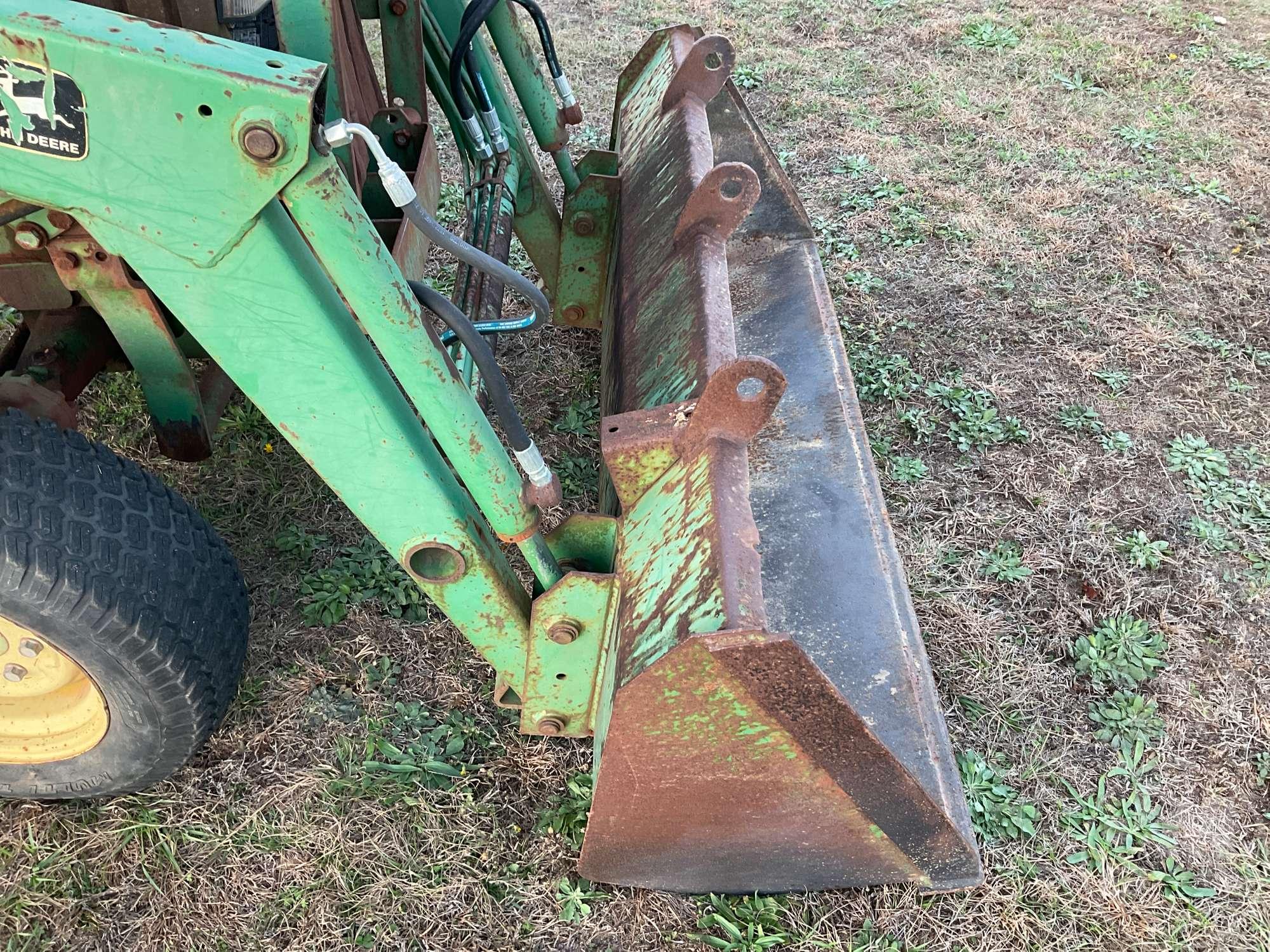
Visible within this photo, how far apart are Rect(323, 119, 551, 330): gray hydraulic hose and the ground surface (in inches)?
47.9

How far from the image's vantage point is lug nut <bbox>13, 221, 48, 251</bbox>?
5.52 ft

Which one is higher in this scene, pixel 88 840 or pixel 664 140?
pixel 664 140

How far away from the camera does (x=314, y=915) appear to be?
1868mm

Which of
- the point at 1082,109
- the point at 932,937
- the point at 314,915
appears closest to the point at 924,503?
the point at 932,937

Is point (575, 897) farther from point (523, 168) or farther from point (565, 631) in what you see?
point (523, 168)

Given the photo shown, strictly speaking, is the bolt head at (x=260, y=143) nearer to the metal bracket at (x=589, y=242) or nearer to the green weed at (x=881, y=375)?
the metal bracket at (x=589, y=242)

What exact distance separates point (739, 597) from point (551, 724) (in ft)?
2.43

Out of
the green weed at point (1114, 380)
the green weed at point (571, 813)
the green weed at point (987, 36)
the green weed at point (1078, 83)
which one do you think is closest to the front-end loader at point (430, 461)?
the green weed at point (571, 813)

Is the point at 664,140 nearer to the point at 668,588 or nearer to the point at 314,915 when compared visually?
the point at 668,588

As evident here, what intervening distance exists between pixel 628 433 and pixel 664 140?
117 cm

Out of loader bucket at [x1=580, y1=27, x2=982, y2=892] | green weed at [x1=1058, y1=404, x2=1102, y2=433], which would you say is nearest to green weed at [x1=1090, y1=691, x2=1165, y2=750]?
loader bucket at [x1=580, y1=27, x2=982, y2=892]

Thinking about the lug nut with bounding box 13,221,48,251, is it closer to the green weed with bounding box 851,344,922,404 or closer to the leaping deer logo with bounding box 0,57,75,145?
Answer: the leaping deer logo with bounding box 0,57,75,145

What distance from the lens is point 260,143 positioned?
1128 mm

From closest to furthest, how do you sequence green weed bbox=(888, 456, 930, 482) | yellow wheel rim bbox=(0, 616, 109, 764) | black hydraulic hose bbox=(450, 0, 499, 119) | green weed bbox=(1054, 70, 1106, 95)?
yellow wheel rim bbox=(0, 616, 109, 764) < black hydraulic hose bbox=(450, 0, 499, 119) < green weed bbox=(888, 456, 930, 482) < green weed bbox=(1054, 70, 1106, 95)
